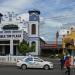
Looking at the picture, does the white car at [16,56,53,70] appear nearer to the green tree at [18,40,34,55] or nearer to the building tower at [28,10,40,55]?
the green tree at [18,40,34,55]

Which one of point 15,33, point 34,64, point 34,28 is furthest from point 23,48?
point 34,64

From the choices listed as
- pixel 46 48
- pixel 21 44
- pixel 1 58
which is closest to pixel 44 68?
pixel 1 58

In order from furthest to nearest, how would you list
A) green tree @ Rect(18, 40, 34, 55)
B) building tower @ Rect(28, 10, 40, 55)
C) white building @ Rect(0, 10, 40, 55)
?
building tower @ Rect(28, 10, 40, 55) → white building @ Rect(0, 10, 40, 55) → green tree @ Rect(18, 40, 34, 55)

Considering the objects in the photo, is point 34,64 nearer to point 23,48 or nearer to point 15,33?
point 23,48

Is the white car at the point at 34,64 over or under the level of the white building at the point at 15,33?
under

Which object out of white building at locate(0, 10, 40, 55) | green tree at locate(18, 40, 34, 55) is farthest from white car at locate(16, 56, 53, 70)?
white building at locate(0, 10, 40, 55)

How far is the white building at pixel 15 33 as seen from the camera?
71125 millimetres

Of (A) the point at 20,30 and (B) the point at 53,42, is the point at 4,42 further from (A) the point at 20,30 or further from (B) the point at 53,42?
A: (B) the point at 53,42

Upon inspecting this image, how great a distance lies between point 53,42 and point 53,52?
12.5ft

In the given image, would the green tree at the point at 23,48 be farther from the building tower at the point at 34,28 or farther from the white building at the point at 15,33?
the building tower at the point at 34,28

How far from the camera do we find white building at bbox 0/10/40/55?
71.1 metres

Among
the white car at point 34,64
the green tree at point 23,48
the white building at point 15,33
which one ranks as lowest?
the white car at point 34,64

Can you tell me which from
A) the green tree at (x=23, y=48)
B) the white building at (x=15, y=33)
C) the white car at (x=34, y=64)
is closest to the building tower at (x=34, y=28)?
the white building at (x=15, y=33)

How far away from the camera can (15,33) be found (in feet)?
235
